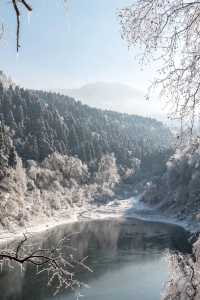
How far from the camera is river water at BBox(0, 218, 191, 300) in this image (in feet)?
154

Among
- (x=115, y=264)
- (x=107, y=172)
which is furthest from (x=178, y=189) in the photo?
(x=115, y=264)

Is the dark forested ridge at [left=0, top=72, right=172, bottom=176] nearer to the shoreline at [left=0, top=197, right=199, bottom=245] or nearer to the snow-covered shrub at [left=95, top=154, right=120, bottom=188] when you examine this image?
the snow-covered shrub at [left=95, top=154, right=120, bottom=188]

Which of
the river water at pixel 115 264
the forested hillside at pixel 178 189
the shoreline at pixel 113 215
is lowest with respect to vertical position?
the shoreline at pixel 113 215

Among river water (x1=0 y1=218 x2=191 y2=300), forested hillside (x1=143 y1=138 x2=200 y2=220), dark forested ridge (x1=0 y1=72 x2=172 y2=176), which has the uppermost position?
dark forested ridge (x1=0 y1=72 x2=172 y2=176)

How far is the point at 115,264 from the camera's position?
6069cm

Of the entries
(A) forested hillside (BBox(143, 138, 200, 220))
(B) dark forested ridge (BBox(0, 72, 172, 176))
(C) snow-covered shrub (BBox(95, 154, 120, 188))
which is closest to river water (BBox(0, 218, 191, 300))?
(A) forested hillside (BBox(143, 138, 200, 220))

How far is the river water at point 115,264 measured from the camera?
47000 millimetres

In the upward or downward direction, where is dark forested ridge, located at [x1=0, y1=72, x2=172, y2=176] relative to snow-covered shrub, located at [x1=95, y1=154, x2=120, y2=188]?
upward

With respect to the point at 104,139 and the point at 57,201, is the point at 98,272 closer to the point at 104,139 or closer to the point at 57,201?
the point at 57,201

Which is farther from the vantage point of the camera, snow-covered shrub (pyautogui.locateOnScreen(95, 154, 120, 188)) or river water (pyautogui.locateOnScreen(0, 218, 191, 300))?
snow-covered shrub (pyautogui.locateOnScreen(95, 154, 120, 188))

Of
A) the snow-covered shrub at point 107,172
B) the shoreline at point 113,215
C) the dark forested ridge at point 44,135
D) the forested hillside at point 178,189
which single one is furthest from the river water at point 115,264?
the snow-covered shrub at point 107,172

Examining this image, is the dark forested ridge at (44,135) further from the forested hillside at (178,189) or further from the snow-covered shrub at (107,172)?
the forested hillside at (178,189)

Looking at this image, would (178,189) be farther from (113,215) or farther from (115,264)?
(115,264)

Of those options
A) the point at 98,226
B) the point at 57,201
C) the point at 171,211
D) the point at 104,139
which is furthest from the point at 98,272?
the point at 104,139
